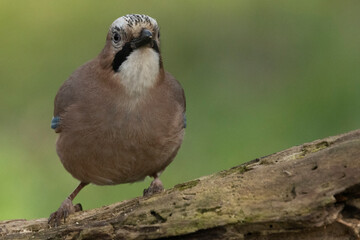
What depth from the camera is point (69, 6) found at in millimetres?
9781

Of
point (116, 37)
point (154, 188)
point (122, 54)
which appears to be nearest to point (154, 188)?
point (154, 188)

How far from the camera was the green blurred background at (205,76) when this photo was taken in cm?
725

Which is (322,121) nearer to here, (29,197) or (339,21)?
(339,21)

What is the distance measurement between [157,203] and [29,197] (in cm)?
292

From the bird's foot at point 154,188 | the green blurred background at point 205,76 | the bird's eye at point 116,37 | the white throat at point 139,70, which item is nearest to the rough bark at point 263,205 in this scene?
the bird's foot at point 154,188

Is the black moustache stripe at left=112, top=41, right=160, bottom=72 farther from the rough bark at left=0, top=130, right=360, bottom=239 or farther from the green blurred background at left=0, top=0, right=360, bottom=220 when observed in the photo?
the green blurred background at left=0, top=0, right=360, bottom=220

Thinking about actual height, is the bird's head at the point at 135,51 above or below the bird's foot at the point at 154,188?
above

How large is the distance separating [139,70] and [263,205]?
129 centimetres

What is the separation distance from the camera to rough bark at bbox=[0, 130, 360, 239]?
393 cm

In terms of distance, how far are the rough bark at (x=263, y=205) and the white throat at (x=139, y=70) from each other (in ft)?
2.48

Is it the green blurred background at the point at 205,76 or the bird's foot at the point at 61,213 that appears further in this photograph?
the green blurred background at the point at 205,76

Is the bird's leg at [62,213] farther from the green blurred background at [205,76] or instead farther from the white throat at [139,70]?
the green blurred background at [205,76]

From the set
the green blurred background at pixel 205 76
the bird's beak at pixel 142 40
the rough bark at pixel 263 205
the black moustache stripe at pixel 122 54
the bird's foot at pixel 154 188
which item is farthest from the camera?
the green blurred background at pixel 205 76

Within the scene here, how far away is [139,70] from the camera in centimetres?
492
